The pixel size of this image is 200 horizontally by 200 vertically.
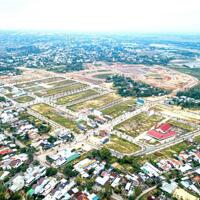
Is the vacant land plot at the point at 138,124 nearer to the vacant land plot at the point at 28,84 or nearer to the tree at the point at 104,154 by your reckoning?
the tree at the point at 104,154

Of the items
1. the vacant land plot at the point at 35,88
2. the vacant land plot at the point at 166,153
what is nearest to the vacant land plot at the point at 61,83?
the vacant land plot at the point at 35,88

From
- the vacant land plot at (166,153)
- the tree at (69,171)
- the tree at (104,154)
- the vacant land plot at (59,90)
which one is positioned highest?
the tree at (104,154)

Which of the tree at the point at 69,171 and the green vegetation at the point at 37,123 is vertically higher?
the tree at the point at 69,171

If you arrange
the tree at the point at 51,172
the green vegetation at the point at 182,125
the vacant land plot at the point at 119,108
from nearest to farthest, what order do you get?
the tree at the point at 51,172 < the green vegetation at the point at 182,125 < the vacant land plot at the point at 119,108

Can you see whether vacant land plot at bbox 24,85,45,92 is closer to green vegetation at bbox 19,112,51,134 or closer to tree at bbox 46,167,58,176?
green vegetation at bbox 19,112,51,134

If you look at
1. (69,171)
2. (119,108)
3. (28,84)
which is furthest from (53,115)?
(28,84)

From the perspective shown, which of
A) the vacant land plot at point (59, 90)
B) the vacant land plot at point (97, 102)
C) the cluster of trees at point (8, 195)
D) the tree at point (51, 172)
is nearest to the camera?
the cluster of trees at point (8, 195)

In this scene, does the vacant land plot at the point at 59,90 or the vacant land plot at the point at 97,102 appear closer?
the vacant land plot at the point at 97,102
